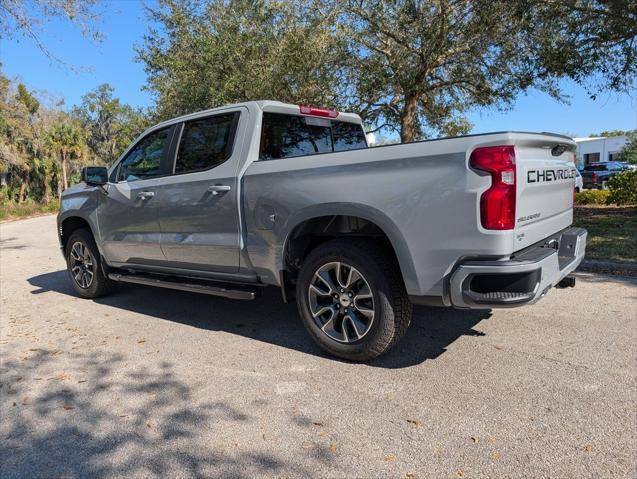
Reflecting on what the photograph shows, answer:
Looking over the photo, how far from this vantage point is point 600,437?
Result: 8.61 feet

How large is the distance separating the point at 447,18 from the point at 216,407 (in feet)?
32.8

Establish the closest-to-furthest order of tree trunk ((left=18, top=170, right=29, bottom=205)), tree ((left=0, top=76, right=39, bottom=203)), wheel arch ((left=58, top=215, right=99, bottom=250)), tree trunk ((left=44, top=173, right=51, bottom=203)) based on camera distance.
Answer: wheel arch ((left=58, top=215, right=99, bottom=250)) → tree ((left=0, top=76, right=39, bottom=203)) → tree trunk ((left=18, top=170, right=29, bottom=205)) → tree trunk ((left=44, top=173, right=51, bottom=203))

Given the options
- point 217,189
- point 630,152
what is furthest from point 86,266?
point 630,152

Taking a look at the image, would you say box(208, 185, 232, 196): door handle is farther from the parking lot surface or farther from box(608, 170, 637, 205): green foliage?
box(608, 170, 637, 205): green foliage

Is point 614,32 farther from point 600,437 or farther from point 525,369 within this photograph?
point 600,437

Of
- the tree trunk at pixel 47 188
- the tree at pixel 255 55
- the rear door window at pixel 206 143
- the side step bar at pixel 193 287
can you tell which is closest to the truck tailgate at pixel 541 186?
the side step bar at pixel 193 287

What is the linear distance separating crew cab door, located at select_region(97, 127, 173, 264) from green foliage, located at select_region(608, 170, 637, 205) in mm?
13419

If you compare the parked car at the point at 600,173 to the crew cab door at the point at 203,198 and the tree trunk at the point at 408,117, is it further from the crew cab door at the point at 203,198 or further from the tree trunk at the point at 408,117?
the crew cab door at the point at 203,198

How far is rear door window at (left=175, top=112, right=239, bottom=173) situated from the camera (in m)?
4.36

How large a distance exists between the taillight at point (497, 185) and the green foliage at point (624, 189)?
513 inches

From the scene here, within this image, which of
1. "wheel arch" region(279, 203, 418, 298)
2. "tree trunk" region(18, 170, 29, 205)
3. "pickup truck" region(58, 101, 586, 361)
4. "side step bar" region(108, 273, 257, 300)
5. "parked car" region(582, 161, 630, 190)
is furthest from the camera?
"tree trunk" region(18, 170, 29, 205)

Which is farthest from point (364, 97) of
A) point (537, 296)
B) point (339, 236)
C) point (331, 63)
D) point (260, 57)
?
point (537, 296)

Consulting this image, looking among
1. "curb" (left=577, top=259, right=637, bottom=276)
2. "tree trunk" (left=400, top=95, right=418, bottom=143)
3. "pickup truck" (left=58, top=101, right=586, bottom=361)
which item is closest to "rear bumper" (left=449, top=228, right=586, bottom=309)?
"pickup truck" (left=58, top=101, right=586, bottom=361)

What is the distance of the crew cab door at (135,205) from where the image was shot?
493 centimetres
